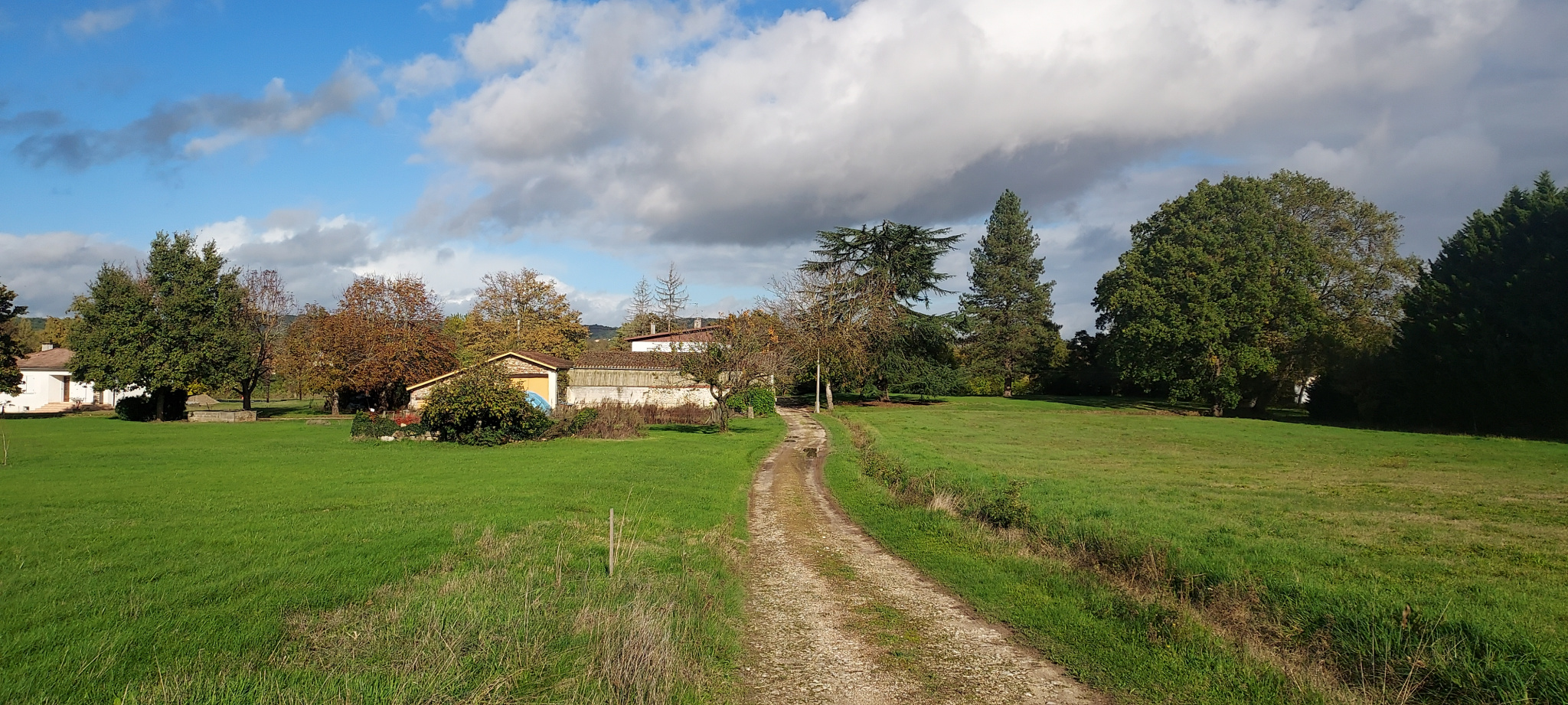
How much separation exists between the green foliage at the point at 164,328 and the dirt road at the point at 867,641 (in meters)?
46.7

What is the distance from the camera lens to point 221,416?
44.6 meters

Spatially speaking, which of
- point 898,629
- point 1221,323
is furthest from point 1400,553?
point 1221,323

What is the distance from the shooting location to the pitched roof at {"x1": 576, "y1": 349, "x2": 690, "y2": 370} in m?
47.8

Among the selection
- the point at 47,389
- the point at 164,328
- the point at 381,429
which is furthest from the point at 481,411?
the point at 47,389

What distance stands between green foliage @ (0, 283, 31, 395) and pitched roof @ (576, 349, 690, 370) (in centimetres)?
2967

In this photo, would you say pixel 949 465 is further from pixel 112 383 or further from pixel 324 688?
pixel 112 383

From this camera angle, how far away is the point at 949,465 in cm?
A: 2120

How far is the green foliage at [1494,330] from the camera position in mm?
34938

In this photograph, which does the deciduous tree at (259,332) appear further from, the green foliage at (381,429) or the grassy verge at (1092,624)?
the grassy verge at (1092,624)

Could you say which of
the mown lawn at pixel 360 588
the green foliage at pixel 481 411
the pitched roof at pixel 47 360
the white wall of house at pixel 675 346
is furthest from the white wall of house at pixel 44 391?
the mown lawn at pixel 360 588

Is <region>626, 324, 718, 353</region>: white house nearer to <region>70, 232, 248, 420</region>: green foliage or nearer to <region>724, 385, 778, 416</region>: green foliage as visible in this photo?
<region>724, 385, 778, 416</region>: green foliage

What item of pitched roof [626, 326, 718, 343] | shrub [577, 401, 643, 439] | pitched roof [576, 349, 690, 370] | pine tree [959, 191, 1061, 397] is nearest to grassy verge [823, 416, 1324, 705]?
shrub [577, 401, 643, 439]

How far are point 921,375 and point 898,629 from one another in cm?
5072

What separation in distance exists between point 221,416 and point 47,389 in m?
28.5
